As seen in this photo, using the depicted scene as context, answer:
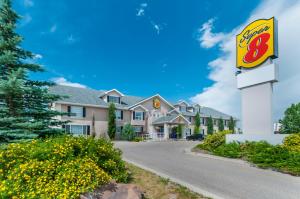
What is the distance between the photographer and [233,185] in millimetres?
6926

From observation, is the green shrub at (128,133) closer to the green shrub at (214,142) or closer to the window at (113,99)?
the window at (113,99)

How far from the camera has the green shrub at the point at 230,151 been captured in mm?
11906

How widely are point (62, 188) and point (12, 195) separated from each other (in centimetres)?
102

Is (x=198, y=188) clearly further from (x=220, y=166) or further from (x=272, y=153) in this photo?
(x=272, y=153)

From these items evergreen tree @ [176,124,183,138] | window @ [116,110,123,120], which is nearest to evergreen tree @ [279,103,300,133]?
evergreen tree @ [176,124,183,138]

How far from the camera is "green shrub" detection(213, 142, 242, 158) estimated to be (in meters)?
11.9

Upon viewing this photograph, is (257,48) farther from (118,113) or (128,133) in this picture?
(118,113)

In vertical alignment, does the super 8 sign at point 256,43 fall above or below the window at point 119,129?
above

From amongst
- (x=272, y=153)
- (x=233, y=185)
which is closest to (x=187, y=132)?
(x=272, y=153)

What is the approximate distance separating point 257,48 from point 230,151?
743 centimetres

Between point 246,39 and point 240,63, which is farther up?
point 246,39

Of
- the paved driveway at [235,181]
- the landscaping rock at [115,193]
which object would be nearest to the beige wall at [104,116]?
the paved driveway at [235,181]

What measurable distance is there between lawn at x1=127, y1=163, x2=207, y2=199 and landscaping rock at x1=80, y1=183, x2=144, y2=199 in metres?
0.77

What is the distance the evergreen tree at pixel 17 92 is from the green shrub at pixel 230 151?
978cm
